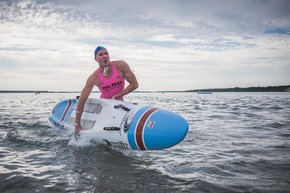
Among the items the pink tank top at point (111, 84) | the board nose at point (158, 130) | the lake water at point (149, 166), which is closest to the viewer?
the lake water at point (149, 166)

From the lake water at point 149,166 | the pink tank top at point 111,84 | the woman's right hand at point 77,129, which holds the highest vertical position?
the pink tank top at point 111,84

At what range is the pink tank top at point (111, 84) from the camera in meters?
6.50

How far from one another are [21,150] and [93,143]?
5.55ft

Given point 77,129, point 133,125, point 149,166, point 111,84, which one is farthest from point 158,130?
point 77,129

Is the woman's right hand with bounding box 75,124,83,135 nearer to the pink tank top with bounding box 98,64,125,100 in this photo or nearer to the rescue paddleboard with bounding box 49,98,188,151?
the rescue paddleboard with bounding box 49,98,188,151

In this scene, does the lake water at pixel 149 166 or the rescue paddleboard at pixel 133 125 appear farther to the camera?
the rescue paddleboard at pixel 133 125

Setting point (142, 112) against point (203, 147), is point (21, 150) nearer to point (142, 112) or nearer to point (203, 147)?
point (142, 112)

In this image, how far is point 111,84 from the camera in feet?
21.8

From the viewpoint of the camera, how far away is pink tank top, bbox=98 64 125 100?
6496 millimetres

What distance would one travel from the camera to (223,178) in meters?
4.10

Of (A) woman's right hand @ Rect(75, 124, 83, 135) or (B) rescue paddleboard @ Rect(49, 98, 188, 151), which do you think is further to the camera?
(A) woman's right hand @ Rect(75, 124, 83, 135)

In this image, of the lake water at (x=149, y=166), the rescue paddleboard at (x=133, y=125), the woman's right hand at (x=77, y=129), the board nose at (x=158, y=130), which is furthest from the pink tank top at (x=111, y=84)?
the board nose at (x=158, y=130)

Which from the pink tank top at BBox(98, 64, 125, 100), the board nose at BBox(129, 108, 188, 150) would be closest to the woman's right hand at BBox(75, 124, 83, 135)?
the pink tank top at BBox(98, 64, 125, 100)

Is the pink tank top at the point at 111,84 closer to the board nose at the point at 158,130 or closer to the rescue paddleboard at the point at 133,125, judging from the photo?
the rescue paddleboard at the point at 133,125
